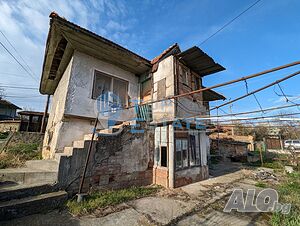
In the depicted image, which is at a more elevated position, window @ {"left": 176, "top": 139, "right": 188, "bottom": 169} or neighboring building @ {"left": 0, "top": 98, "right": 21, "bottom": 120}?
neighboring building @ {"left": 0, "top": 98, "right": 21, "bottom": 120}

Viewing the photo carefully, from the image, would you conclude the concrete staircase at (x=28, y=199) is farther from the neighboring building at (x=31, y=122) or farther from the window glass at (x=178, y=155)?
the neighboring building at (x=31, y=122)

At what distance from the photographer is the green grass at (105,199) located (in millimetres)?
3734

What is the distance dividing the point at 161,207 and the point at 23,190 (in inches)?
136

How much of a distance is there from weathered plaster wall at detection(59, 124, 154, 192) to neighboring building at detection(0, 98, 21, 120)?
2816cm

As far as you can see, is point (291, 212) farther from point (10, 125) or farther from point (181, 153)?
point (10, 125)

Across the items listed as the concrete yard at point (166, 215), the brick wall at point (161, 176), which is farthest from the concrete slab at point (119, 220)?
the brick wall at point (161, 176)

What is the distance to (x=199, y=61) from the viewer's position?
7.54 metres

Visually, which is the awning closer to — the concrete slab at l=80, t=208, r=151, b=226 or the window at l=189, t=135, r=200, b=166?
the window at l=189, t=135, r=200, b=166

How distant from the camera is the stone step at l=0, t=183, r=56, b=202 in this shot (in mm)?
3254

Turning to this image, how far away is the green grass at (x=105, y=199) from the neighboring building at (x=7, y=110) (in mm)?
28560

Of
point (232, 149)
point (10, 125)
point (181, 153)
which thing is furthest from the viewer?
point (232, 149)

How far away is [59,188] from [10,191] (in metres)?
0.99

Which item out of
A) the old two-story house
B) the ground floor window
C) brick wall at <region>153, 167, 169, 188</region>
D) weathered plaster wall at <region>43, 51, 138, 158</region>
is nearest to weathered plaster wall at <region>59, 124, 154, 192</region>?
the old two-story house

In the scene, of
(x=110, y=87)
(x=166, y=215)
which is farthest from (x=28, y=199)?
(x=110, y=87)
